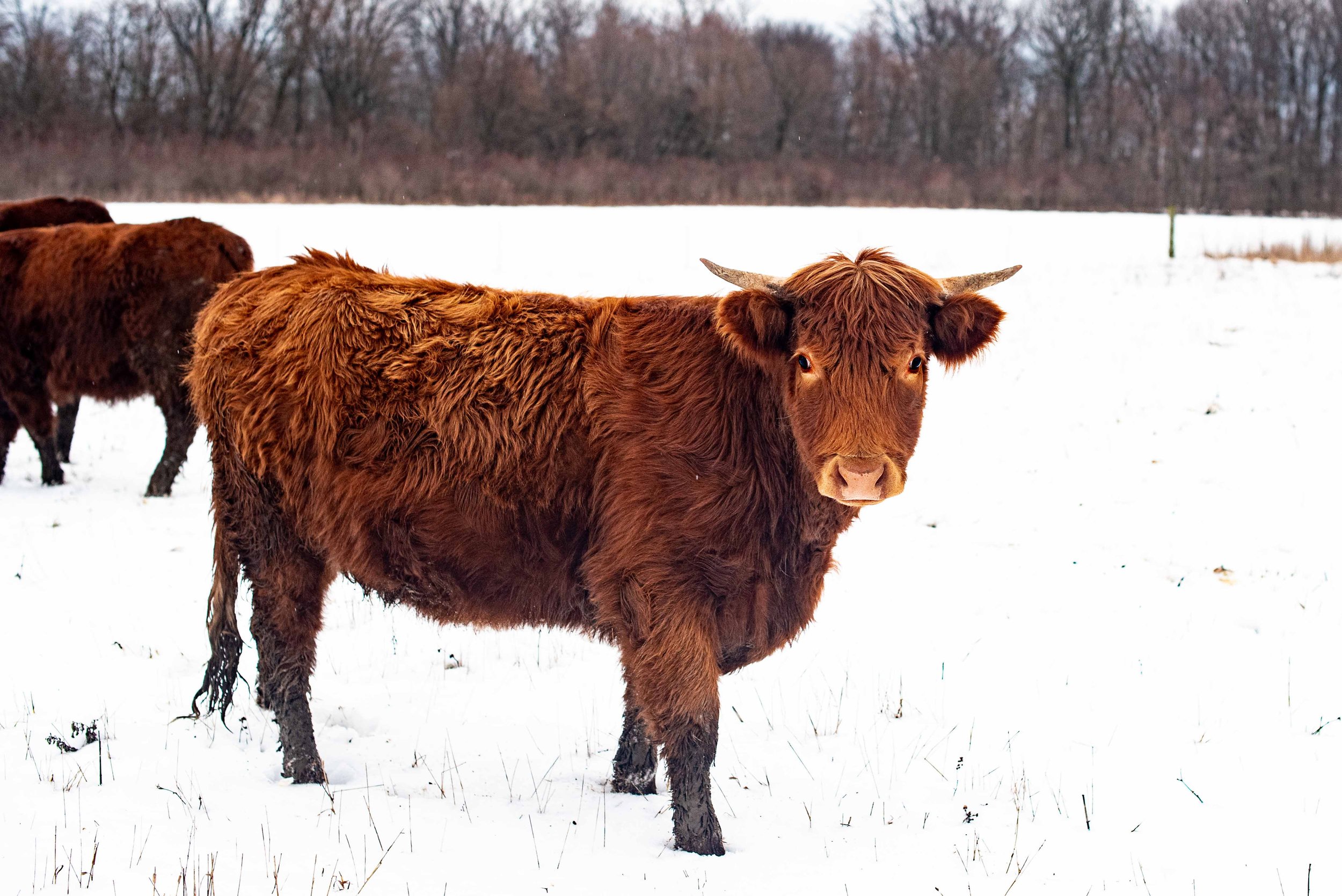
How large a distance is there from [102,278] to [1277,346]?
11.0 m

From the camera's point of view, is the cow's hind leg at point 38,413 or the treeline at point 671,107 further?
the treeline at point 671,107

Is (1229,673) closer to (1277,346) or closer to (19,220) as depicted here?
(1277,346)

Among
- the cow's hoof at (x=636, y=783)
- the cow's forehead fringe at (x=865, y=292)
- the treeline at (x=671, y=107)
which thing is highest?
the treeline at (x=671, y=107)

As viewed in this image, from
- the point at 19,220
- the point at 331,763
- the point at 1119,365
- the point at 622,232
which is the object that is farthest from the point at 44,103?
the point at 331,763

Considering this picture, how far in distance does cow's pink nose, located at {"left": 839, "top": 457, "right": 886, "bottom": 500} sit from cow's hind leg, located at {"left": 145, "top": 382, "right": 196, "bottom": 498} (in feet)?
21.4

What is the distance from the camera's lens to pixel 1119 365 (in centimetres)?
1116

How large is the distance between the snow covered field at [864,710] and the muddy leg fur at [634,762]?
98 mm

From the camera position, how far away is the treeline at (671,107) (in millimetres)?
27016

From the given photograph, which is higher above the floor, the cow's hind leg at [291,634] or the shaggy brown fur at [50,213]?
the shaggy brown fur at [50,213]

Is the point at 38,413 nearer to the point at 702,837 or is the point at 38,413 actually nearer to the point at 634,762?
the point at 634,762

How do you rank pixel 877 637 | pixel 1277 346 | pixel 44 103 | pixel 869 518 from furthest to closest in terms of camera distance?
pixel 44 103 < pixel 1277 346 < pixel 869 518 < pixel 877 637

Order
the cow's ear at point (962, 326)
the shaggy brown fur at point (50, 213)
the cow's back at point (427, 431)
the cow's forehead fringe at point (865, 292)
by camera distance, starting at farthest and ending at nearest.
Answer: the shaggy brown fur at point (50, 213) < the cow's back at point (427, 431) < the cow's ear at point (962, 326) < the cow's forehead fringe at point (865, 292)

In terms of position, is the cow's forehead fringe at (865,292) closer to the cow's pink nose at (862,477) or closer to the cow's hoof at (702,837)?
the cow's pink nose at (862,477)

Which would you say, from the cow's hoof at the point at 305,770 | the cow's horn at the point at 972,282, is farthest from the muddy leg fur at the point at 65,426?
the cow's horn at the point at 972,282
